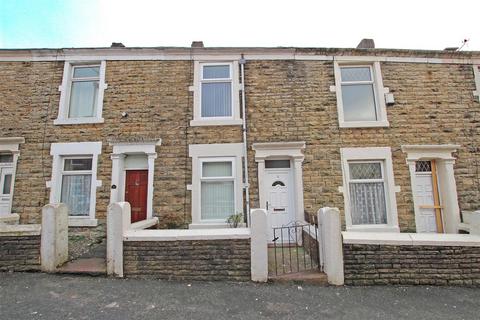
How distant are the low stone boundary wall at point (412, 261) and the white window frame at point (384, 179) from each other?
2.73 m

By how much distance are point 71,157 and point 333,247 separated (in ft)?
25.1

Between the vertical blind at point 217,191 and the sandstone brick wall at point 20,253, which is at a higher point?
the vertical blind at point 217,191

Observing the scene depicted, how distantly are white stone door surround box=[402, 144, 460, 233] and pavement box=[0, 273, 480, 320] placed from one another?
3.63m

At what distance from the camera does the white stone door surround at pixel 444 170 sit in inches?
303

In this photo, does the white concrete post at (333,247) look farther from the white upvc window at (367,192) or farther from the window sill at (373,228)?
the white upvc window at (367,192)

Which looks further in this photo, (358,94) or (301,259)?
(358,94)

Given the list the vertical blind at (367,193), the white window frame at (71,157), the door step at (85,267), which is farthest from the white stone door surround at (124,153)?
the vertical blind at (367,193)

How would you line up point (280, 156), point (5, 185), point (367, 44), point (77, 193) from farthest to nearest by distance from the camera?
point (367, 44) → point (5, 185) → point (77, 193) → point (280, 156)

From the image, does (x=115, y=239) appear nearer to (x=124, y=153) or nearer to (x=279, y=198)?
(x=124, y=153)

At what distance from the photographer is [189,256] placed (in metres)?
5.04

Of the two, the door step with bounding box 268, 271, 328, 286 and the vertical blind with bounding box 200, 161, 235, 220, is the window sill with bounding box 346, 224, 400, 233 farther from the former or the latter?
the vertical blind with bounding box 200, 161, 235, 220

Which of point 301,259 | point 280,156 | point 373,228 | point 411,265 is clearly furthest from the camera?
point 280,156

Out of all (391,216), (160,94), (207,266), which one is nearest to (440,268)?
(391,216)

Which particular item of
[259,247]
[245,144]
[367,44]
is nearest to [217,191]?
[245,144]
